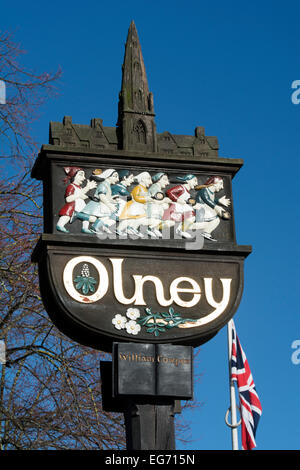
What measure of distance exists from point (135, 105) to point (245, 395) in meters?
9.23

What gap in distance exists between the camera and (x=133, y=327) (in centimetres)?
793

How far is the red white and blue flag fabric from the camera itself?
16609mm

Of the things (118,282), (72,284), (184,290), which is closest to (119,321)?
(118,282)

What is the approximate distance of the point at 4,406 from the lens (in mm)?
13484

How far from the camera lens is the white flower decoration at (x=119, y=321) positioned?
25.9ft

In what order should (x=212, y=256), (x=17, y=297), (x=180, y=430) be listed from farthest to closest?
(x=180, y=430)
(x=17, y=297)
(x=212, y=256)

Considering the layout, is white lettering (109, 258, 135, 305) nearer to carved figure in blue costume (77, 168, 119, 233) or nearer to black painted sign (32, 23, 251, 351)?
black painted sign (32, 23, 251, 351)

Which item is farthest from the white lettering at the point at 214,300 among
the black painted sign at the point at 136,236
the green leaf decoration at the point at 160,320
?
the green leaf decoration at the point at 160,320

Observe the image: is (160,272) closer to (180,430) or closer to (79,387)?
(79,387)

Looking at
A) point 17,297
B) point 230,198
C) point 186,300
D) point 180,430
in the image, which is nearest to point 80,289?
point 186,300

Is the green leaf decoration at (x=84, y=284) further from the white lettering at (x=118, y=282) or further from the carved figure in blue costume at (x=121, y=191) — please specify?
the carved figure in blue costume at (x=121, y=191)

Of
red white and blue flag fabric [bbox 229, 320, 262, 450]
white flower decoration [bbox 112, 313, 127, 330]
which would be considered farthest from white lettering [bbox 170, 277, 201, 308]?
red white and blue flag fabric [bbox 229, 320, 262, 450]
